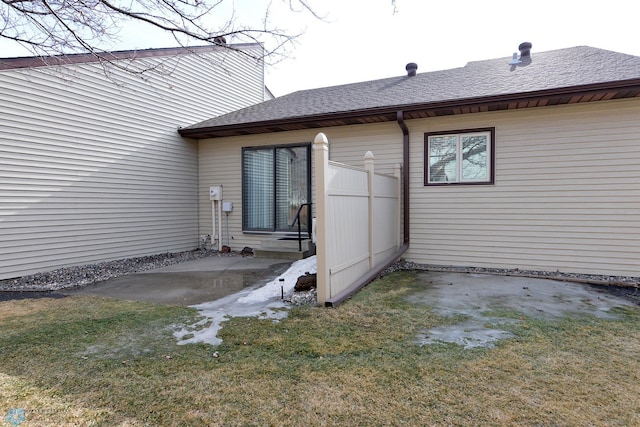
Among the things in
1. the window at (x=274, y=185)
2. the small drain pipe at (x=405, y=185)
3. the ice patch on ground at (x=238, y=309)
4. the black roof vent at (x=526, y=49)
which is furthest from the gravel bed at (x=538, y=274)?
the black roof vent at (x=526, y=49)

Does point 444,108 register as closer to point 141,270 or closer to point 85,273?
point 141,270

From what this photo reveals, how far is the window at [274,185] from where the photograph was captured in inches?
317

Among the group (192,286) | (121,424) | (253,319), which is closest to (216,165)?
(192,286)

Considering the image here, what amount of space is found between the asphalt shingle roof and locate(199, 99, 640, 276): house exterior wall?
0.48 metres

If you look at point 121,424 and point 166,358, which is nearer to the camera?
point 121,424

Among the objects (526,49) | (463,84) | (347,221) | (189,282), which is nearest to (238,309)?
(347,221)

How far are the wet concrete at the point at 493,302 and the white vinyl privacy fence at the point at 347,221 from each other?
0.89 metres

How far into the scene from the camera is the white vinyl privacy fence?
397 centimetres

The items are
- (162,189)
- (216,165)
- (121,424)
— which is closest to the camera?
(121,424)

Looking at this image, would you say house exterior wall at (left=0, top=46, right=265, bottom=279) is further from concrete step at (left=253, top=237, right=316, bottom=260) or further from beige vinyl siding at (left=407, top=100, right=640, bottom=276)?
beige vinyl siding at (left=407, top=100, right=640, bottom=276)

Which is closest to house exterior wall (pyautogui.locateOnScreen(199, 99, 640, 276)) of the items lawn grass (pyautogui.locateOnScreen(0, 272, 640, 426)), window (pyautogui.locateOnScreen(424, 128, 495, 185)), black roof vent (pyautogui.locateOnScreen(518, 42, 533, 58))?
window (pyautogui.locateOnScreen(424, 128, 495, 185))

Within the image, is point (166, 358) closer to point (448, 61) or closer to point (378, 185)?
point (378, 185)

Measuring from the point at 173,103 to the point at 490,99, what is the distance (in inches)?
263

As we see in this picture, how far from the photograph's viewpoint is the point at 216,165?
8.89m
